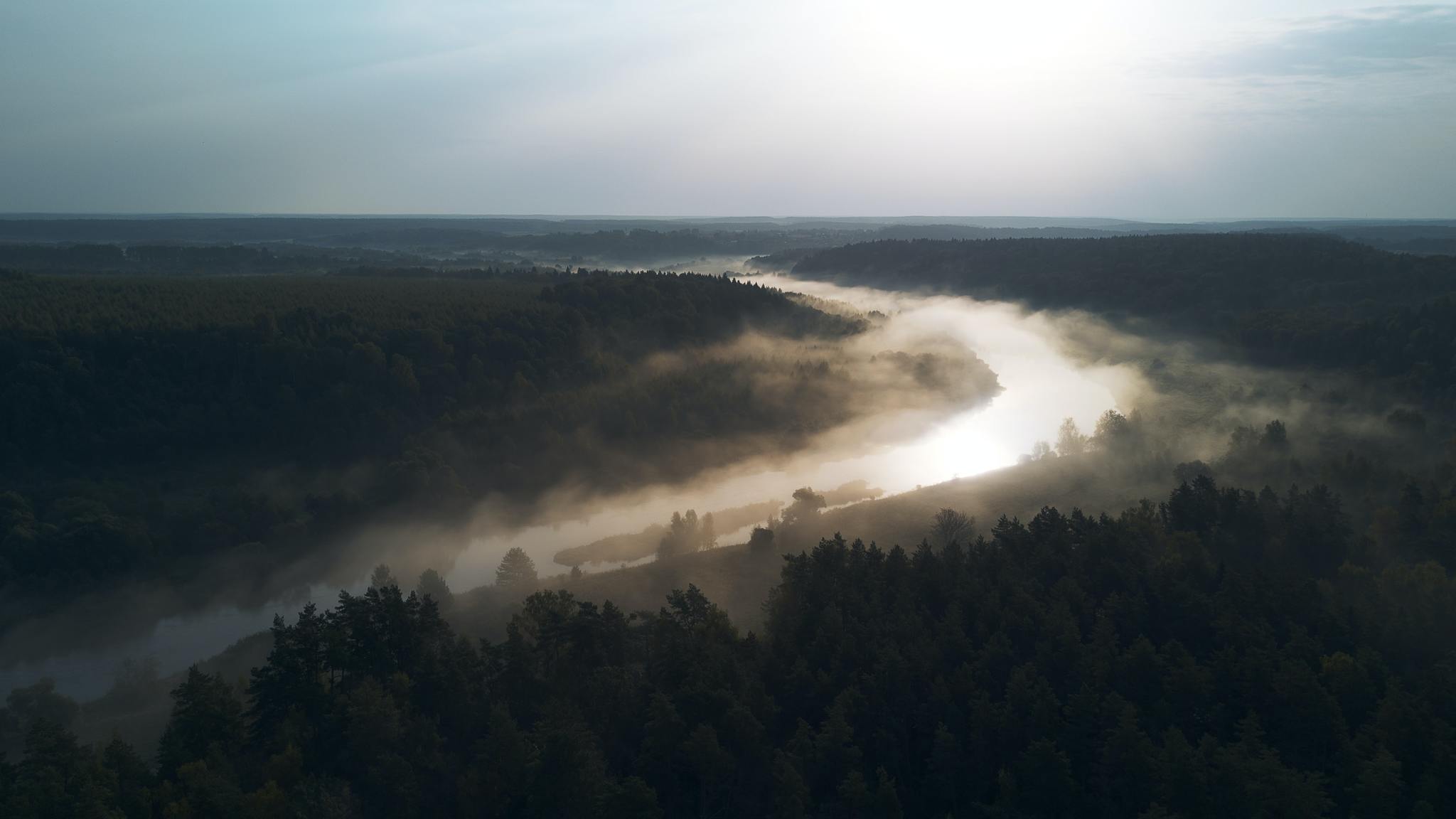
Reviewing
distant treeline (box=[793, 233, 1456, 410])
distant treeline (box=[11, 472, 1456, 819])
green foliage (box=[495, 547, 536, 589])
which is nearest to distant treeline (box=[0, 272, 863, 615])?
green foliage (box=[495, 547, 536, 589])

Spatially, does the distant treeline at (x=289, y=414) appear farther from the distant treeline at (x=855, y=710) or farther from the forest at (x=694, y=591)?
the distant treeline at (x=855, y=710)

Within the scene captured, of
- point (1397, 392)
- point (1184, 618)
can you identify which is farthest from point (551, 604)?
point (1397, 392)

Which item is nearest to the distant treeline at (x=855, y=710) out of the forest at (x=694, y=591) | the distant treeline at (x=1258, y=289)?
the forest at (x=694, y=591)

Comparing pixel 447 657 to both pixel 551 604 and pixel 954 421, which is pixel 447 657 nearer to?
pixel 551 604

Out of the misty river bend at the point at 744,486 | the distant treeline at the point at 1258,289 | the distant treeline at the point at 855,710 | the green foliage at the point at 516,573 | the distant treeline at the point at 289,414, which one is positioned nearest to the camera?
the distant treeline at the point at 855,710

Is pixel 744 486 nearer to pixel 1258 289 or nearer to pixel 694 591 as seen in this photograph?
pixel 694 591

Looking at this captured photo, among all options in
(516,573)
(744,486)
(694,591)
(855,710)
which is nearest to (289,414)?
(516,573)
